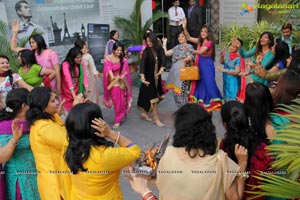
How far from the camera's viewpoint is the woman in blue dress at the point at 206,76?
5.19 meters

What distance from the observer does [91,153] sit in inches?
77.2

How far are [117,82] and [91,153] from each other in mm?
3421

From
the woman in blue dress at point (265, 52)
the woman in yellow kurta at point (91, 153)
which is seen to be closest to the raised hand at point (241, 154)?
the woman in yellow kurta at point (91, 153)

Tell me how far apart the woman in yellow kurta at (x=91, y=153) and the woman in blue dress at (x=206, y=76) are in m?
3.39

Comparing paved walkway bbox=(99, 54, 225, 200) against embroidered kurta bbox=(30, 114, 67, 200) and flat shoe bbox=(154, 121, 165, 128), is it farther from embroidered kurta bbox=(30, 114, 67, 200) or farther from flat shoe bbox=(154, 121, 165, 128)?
embroidered kurta bbox=(30, 114, 67, 200)

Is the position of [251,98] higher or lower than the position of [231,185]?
higher

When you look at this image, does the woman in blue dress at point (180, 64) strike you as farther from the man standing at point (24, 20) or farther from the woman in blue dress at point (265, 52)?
the man standing at point (24, 20)

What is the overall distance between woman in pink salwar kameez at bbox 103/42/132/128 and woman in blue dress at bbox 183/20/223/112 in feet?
3.36

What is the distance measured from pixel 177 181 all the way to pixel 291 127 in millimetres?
623

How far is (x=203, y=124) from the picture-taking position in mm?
1863

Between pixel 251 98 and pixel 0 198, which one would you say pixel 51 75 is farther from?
Result: pixel 251 98

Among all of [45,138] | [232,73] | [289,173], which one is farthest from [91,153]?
[232,73]

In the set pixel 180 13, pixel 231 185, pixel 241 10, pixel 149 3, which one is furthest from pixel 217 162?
pixel 241 10

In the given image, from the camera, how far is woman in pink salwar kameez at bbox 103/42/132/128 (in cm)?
524
